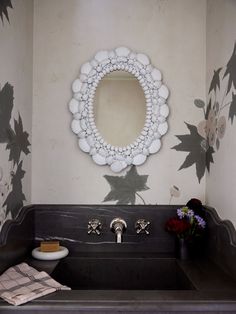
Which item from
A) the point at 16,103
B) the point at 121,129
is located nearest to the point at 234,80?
the point at 121,129

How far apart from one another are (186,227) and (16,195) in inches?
31.8

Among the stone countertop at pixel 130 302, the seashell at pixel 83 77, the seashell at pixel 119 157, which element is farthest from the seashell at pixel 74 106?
the stone countertop at pixel 130 302

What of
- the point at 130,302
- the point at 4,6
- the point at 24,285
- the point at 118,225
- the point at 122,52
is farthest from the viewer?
the point at 122,52

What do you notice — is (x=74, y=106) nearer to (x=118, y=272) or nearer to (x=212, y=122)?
(x=212, y=122)

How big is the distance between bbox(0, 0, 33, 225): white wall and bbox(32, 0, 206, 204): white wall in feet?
0.21

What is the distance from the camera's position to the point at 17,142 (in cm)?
140

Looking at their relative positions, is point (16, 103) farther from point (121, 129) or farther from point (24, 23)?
point (121, 129)

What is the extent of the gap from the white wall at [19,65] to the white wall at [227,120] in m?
0.94

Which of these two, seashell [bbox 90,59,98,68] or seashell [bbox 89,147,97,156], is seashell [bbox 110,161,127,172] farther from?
seashell [bbox 90,59,98,68]

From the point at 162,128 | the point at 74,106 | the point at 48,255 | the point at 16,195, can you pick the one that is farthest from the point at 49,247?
the point at 162,128

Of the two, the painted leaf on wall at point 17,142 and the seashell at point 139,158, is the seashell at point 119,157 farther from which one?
the painted leaf on wall at point 17,142

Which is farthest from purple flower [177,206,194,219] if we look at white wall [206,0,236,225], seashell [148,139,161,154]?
seashell [148,139,161,154]

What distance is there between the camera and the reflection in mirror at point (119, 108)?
5.18ft

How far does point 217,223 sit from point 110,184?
0.57 metres
